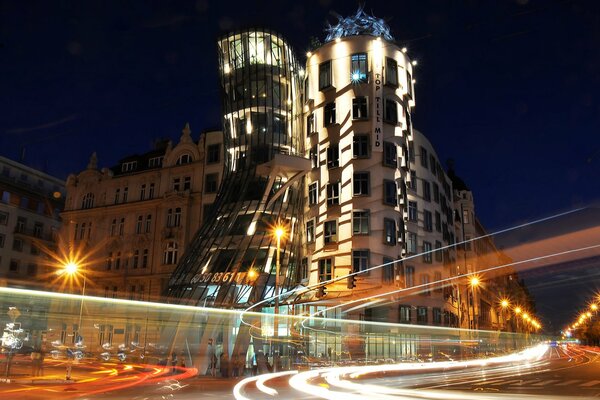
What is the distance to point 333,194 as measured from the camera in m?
43.8

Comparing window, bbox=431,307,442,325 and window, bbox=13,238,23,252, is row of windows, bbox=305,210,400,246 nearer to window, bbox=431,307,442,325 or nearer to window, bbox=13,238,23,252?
window, bbox=431,307,442,325

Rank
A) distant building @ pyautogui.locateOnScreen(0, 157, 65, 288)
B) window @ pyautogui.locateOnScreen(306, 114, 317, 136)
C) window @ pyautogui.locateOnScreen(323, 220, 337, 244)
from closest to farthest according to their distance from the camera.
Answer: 1. window @ pyautogui.locateOnScreen(323, 220, 337, 244)
2. window @ pyautogui.locateOnScreen(306, 114, 317, 136)
3. distant building @ pyautogui.locateOnScreen(0, 157, 65, 288)

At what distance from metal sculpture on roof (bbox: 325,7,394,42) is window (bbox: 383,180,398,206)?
12870mm

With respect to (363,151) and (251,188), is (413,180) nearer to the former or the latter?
(363,151)

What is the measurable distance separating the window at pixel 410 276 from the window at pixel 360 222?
25.3 ft

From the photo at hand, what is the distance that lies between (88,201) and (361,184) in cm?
3653

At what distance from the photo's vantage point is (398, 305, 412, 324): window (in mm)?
43275

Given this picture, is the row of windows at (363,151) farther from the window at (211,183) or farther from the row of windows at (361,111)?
the window at (211,183)

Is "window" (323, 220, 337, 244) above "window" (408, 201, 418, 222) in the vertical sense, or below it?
below

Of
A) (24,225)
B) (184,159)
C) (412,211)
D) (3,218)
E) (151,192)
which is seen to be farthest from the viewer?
(24,225)

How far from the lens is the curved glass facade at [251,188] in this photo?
42.3 meters

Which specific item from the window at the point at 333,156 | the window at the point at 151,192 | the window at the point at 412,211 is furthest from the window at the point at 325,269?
the window at the point at 151,192

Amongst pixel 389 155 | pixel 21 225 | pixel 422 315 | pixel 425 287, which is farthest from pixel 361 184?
pixel 21 225

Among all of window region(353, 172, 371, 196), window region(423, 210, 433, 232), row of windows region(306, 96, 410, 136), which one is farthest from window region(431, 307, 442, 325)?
row of windows region(306, 96, 410, 136)
